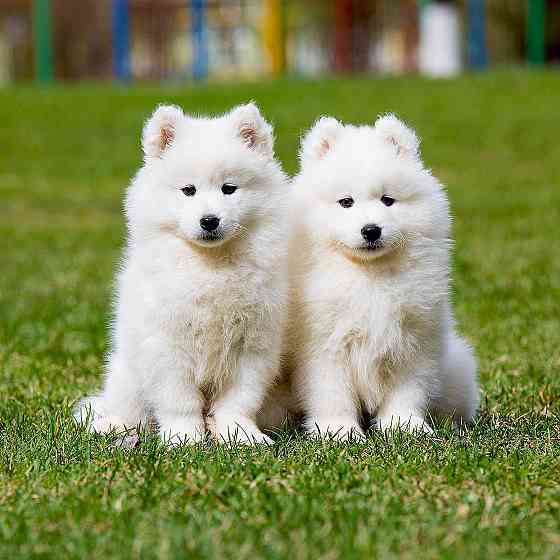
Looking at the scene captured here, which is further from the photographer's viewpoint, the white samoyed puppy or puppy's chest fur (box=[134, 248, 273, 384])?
the white samoyed puppy

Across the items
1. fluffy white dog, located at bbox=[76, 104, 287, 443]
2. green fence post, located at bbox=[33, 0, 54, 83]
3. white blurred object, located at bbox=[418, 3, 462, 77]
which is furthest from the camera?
green fence post, located at bbox=[33, 0, 54, 83]

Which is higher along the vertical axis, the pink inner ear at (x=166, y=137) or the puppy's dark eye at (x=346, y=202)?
the pink inner ear at (x=166, y=137)

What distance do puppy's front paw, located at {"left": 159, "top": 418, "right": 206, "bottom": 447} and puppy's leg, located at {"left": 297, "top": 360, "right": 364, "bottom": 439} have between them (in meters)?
0.47

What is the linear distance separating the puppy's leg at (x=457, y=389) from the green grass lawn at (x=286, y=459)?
112 millimetres

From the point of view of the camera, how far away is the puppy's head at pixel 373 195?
4434 mm

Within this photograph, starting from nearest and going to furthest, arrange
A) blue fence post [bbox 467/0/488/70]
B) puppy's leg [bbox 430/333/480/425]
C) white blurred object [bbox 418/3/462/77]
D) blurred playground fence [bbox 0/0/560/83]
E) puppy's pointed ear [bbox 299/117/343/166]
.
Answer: puppy's pointed ear [bbox 299/117/343/166] → puppy's leg [bbox 430/333/480/425] → white blurred object [bbox 418/3/462/77] → blue fence post [bbox 467/0/488/70] → blurred playground fence [bbox 0/0/560/83]

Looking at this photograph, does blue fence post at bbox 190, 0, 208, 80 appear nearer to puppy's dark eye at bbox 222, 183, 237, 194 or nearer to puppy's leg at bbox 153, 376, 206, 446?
puppy's dark eye at bbox 222, 183, 237, 194

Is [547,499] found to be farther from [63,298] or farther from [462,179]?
[462,179]

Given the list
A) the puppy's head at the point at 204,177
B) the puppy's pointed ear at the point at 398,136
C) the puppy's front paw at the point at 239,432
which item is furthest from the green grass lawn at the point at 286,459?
the puppy's pointed ear at the point at 398,136

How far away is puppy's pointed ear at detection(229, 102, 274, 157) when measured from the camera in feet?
14.9

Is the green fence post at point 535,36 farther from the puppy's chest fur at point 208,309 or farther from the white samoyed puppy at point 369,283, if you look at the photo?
the puppy's chest fur at point 208,309

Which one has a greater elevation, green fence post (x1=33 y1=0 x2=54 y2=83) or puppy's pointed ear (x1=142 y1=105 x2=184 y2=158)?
puppy's pointed ear (x1=142 y1=105 x2=184 y2=158)

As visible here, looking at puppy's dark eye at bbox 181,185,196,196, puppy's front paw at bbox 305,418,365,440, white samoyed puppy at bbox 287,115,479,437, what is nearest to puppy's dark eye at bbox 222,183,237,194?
puppy's dark eye at bbox 181,185,196,196

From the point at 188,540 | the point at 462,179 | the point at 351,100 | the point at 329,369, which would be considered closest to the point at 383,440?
the point at 329,369
